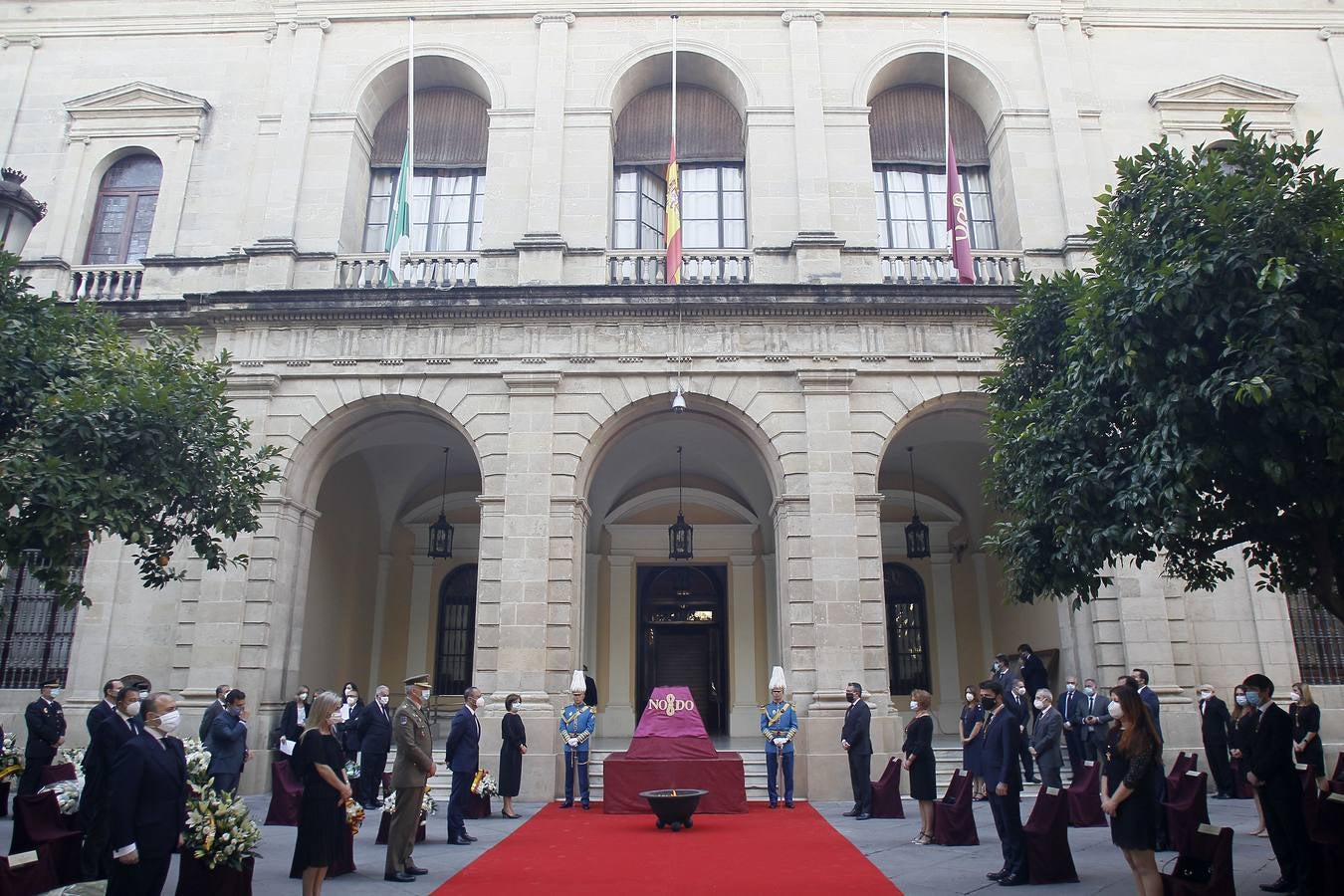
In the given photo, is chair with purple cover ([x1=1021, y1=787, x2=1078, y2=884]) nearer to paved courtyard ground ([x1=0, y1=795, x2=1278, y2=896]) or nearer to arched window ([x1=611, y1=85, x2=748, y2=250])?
paved courtyard ground ([x1=0, y1=795, x2=1278, y2=896])

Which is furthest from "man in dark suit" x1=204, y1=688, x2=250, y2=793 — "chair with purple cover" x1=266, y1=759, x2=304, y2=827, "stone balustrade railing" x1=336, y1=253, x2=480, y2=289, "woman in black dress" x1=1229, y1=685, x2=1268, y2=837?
"woman in black dress" x1=1229, y1=685, x2=1268, y2=837

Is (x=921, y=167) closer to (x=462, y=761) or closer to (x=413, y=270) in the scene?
(x=413, y=270)

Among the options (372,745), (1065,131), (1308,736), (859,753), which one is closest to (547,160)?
(1065,131)

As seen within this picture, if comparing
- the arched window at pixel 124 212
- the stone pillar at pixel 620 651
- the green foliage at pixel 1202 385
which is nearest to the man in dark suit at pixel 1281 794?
the green foliage at pixel 1202 385

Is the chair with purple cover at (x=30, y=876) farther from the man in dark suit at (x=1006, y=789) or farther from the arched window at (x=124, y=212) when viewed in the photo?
the arched window at (x=124, y=212)

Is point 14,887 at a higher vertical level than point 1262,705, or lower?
lower

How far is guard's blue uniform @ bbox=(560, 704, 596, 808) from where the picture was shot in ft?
42.1

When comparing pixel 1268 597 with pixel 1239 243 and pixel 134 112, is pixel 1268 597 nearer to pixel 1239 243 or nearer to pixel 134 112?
pixel 1239 243

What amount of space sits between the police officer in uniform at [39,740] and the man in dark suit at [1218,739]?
1520 cm

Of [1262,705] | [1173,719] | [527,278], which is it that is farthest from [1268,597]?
[527,278]

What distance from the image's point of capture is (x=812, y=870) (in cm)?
858

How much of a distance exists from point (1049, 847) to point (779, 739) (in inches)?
201

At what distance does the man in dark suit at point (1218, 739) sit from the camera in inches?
504

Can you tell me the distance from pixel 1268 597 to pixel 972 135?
10.2m
